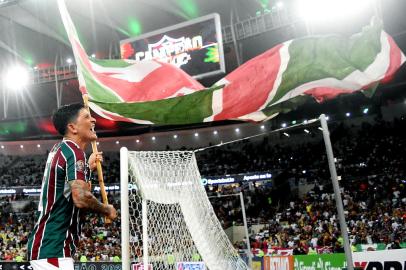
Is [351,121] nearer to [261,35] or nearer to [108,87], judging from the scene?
[261,35]

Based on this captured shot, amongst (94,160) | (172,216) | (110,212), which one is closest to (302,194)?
(172,216)

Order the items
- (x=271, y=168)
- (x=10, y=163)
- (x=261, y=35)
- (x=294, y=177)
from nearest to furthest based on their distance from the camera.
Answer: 1. (x=261, y=35)
2. (x=294, y=177)
3. (x=271, y=168)
4. (x=10, y=163)

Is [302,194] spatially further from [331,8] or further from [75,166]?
[75,166]

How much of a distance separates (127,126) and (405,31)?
66.5 feet

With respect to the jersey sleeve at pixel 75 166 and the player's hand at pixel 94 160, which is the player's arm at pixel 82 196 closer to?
the jersey sleeve at pixel 75 166

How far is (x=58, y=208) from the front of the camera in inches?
118

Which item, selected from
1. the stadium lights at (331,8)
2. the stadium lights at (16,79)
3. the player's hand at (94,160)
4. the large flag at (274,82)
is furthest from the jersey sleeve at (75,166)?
the stadium lights at (16,79)

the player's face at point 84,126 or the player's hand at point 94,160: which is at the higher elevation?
the player's face at point 84,126

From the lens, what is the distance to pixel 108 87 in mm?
6719

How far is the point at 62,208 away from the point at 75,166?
310mm

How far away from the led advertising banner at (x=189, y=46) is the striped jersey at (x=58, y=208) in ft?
61.1

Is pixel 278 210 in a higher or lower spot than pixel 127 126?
lower

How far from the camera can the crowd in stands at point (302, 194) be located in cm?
1883

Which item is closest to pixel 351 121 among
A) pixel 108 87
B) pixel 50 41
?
pixel 50 41
